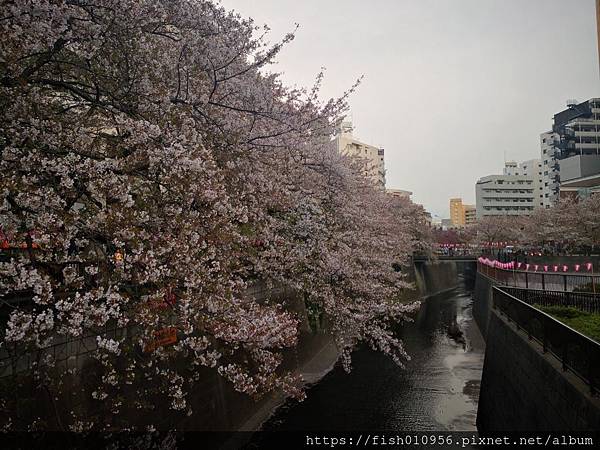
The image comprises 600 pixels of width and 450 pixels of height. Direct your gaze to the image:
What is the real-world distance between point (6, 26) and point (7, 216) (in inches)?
107

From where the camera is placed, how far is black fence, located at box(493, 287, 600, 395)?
7.01m

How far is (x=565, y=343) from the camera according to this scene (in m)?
8.44

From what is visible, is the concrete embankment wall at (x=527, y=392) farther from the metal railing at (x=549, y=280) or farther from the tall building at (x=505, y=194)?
the tall building at (x=505, y=194)

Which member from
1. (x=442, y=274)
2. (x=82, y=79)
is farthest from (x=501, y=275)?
(x=442, y=274)

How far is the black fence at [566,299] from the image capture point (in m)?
14.5

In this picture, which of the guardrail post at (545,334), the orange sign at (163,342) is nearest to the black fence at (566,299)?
the guardrail post at (545,334)

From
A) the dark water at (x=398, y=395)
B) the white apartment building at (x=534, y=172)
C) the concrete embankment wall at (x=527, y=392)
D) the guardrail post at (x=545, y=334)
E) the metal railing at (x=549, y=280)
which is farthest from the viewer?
the white apartment building at (x=534, y=172)

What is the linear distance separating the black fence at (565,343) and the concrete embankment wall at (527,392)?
0.50 ft

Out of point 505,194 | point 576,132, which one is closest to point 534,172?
point 505,194

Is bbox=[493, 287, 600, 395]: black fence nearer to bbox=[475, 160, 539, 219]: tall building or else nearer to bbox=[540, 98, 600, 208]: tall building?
bbox=[540, 98, 600, 208]: tall building

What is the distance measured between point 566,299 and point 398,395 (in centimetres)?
696

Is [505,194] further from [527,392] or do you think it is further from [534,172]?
[527,392]

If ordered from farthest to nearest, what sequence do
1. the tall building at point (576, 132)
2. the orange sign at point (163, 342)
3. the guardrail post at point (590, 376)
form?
the tall building at point (576, 132), the orange sign at point (163, 342), the guardrail post at point (590, 376)

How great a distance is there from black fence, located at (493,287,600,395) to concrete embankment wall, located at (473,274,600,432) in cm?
15
